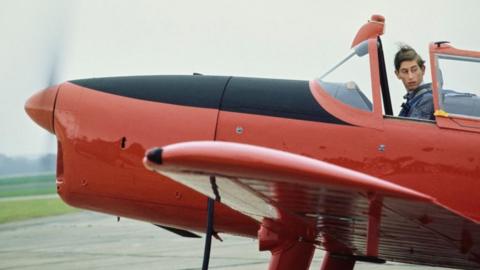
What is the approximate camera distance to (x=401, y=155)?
5660 millimetres

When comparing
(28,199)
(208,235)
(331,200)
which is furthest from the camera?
(28,199)

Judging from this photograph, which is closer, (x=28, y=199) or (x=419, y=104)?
(x=419, y=104)

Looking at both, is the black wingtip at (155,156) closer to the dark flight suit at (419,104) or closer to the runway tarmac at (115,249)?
the dark flight suit at (419,104)

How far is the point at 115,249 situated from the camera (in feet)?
47.7

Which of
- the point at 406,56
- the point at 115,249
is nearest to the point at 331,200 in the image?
the point at 406,56

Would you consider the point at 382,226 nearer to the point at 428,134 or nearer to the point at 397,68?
the point at 428,134

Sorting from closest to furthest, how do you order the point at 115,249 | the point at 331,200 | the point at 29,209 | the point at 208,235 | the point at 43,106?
the point at 331,200 → the point at 208,235 → the point at 43,106 → the point at 115,249 → the point at 29,209

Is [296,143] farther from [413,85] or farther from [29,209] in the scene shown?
[29,209]

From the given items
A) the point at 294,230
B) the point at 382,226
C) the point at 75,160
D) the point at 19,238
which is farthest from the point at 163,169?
the point at 19,238

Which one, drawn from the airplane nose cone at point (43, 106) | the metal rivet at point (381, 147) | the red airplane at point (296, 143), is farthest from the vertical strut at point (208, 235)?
the airplane nose cone at point (43, 106)

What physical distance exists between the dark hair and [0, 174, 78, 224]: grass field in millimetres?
17826

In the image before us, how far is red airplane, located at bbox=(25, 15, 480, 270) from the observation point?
5562 millimetres

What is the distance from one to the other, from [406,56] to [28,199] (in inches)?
845

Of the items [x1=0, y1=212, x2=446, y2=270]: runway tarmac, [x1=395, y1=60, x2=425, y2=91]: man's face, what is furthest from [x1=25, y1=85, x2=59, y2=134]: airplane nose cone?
[x1=0, y1=212, x2=446, y2=270]: runway tarmac
